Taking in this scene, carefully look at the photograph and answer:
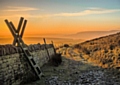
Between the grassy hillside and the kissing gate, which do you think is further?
the grassy hillside

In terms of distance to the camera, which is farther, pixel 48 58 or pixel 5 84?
pixel 48 58

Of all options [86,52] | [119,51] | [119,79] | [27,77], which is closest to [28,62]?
[27,77]

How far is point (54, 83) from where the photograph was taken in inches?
562

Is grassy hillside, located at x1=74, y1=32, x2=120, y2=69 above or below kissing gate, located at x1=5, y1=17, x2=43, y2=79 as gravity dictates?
below

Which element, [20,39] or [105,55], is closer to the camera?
[20,39]

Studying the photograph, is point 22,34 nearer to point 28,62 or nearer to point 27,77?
point 28,62

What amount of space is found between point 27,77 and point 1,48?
132 inches

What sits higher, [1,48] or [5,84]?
[1,48]

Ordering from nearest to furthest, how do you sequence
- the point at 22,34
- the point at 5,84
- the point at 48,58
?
the point at 5,84 → the point at 22,34 → the point at 48,58

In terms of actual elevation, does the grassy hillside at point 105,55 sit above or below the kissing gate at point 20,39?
below

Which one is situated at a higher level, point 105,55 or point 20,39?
point 20,39

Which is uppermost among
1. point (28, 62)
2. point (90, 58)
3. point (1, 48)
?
point (1, 48)

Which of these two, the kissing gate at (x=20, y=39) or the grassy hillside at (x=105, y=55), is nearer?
the kissing gate at (x=20, y=39)

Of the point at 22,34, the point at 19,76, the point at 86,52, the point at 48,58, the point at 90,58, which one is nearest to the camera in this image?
the point at 19,76
